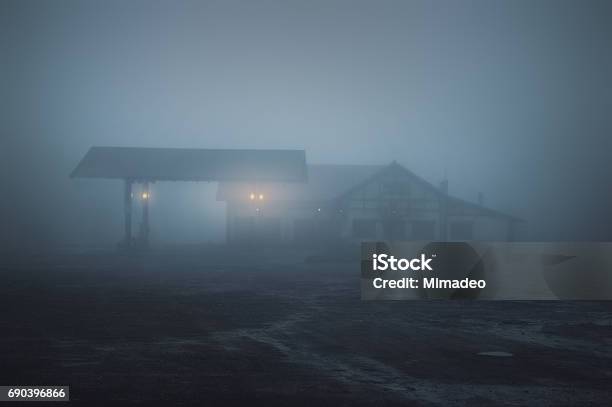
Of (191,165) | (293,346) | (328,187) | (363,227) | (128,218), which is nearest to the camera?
(293,346)

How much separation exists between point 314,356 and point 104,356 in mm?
4035

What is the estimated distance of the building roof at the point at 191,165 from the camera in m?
48.2

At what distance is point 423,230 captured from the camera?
48.1 metres

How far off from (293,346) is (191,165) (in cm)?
4005

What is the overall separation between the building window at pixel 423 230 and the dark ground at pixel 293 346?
82.0 feet

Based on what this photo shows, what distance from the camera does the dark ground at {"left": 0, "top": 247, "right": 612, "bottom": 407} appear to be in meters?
9.61

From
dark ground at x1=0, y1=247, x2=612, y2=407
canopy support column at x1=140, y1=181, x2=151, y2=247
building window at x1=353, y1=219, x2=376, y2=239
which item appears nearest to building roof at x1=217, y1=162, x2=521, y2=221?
building window at x1=353, y1=219, x2=376, y2=239

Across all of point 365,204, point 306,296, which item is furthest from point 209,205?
point 306,296
